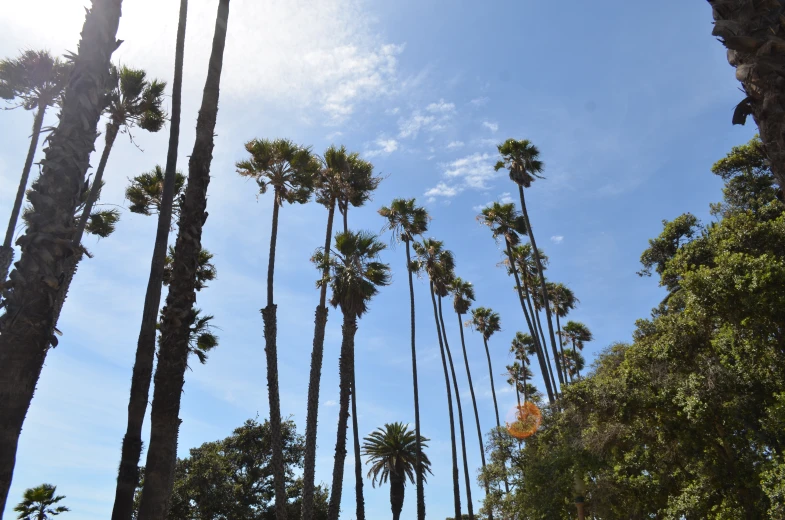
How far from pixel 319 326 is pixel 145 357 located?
14.2 m

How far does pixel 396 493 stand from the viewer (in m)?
31.0

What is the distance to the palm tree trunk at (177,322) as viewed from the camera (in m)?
6.89

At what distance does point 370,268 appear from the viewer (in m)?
23.6

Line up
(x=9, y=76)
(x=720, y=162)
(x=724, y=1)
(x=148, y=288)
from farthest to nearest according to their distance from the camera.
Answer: (x=720, y=162) → (x=9, y=76) → (x=148, y=288) → (x=724, y=1)

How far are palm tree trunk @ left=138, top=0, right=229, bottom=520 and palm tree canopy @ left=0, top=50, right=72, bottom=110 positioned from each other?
678 inches

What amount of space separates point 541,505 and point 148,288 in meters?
18.1

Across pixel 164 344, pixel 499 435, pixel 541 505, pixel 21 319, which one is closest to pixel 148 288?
pixel 164 344

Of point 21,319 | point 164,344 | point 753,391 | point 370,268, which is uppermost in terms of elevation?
point 370,268

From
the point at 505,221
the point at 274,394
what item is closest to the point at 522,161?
the point at 505,221

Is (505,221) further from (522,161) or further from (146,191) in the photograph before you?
(146,191)

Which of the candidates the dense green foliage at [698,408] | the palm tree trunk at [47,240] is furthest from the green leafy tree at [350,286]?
the palm tree trunk at [47,240]

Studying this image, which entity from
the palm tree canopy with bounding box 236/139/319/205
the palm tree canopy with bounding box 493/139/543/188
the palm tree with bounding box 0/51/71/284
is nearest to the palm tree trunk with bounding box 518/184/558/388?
the palm tree canopy with bounding box 493/139/543/188

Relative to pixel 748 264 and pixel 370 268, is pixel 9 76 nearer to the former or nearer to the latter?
pixel 370 268

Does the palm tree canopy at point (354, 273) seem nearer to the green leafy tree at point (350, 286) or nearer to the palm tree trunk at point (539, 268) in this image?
the green leafy tree at point (350, 286)
